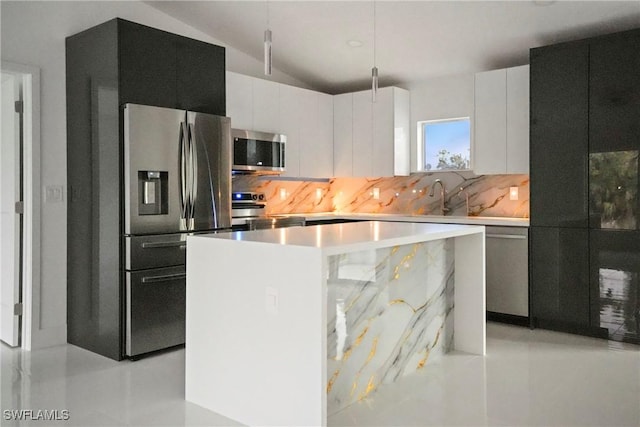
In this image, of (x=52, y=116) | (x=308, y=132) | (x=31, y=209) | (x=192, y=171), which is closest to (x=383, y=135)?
(x=308, y=132)

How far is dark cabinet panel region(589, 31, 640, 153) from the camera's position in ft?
13.0

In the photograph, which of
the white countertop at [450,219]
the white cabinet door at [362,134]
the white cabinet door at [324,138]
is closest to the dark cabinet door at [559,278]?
the white countertop at [450,219]

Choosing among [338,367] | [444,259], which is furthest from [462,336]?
[338,367]

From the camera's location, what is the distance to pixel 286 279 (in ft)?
8.16

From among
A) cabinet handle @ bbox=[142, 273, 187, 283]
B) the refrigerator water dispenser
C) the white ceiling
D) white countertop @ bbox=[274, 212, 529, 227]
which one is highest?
the white ceiling

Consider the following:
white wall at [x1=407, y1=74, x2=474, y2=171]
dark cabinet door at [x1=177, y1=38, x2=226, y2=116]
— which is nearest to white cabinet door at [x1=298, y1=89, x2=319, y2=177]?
white wall at [x1=407, y1=74, x2=474, y2=171]

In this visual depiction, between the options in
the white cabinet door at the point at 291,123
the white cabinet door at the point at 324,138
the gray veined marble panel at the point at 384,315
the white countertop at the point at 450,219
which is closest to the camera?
the gray veined marble panel at the point at 384,315

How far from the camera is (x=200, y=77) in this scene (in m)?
4.26

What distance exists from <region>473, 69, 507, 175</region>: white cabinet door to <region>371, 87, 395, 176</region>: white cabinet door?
2.99ft

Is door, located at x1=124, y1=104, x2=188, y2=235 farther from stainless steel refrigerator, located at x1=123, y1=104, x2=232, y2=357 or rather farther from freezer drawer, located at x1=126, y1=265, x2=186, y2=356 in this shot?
freezer drawer, located at x1=126, y1=265, x2=186, y2=356

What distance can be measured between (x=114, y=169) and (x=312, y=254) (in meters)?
2.04

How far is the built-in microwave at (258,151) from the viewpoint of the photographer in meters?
4.90

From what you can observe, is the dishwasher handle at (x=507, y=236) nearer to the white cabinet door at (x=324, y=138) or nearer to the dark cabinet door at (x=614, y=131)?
the dark cabinet door at (x=614, y=131)

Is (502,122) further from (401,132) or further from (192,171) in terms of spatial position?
(192,171)
